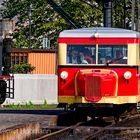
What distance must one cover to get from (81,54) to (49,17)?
40.1 meters

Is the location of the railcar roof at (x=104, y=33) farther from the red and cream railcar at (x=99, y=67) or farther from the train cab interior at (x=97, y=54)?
the train cab interior at (x=97, y=54)

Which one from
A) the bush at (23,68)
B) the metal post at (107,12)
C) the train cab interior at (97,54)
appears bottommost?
the bush at (23,68)

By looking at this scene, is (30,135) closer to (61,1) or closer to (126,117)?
(126,117)

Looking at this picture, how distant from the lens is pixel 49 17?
60156 millimetres

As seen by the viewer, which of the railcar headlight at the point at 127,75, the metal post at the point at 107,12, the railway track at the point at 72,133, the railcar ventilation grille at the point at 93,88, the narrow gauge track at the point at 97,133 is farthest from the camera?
the metal post at the point at 107,12

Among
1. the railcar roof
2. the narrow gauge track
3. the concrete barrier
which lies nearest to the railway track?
the narrow gauge track

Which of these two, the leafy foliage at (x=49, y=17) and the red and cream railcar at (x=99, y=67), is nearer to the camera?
the red and cream railcar at (x=99, y=67)

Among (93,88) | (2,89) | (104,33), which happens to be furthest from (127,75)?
(2,89)

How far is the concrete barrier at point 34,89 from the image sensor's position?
3678cm

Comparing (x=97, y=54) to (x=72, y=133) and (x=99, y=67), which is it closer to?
(x=99, y=67)

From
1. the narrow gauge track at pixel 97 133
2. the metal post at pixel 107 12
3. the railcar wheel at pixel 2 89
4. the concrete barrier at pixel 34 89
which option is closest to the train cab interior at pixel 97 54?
the narrow gauge track at pixel 97 133

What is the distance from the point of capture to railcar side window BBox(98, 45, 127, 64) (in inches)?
790

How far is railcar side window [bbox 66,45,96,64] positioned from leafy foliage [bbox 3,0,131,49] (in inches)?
1278

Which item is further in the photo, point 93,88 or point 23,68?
point 23,68
